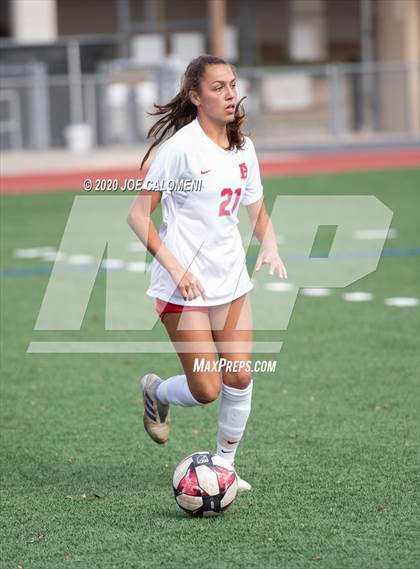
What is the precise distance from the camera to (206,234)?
511cm

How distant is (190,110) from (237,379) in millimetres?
1186

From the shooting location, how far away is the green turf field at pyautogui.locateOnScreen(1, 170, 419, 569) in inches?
180

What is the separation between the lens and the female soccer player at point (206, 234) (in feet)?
16.6

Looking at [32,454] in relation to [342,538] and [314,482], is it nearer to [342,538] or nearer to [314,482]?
[314,482]

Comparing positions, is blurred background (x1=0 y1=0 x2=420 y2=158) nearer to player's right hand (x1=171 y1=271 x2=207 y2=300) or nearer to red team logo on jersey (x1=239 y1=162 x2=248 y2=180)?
red team logo on jersey (x1=239 y1=162 x2=248 y2=180)

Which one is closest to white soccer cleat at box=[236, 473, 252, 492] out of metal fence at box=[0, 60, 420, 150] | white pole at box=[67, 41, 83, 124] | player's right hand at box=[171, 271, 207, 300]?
player's right hand at box=[171, 271, 207, 300]

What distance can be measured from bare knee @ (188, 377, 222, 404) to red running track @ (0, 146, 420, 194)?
13.9 meters

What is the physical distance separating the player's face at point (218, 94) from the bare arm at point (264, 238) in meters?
0.47

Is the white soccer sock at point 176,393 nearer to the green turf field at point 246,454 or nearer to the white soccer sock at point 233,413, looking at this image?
the white soccer sock at point 233,413

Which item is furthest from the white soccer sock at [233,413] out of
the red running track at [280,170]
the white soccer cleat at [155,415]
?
the red running track at [280,170]

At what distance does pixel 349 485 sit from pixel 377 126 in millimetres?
23829

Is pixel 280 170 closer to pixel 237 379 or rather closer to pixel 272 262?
pixel 272 262

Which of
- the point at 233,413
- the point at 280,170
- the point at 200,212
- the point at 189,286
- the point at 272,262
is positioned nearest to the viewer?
the point at 189,286

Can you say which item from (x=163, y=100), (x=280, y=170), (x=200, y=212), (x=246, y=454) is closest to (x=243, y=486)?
(x=246, y=454)
